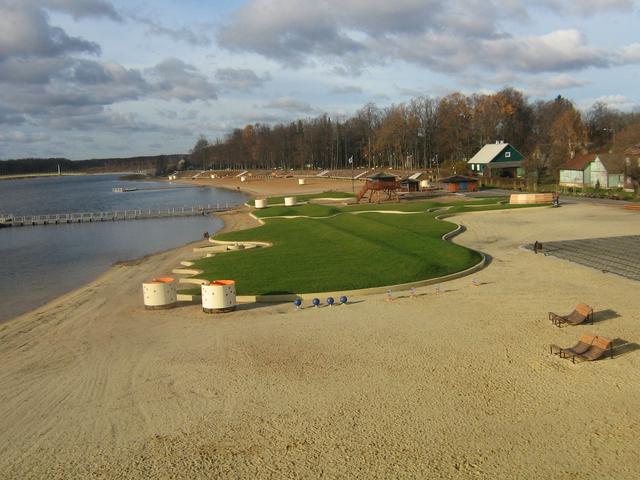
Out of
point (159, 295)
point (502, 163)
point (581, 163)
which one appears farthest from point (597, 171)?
point (159, 295)

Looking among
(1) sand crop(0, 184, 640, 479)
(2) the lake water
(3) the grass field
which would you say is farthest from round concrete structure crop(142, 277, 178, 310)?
(2) the lake water

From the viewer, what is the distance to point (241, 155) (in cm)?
18588

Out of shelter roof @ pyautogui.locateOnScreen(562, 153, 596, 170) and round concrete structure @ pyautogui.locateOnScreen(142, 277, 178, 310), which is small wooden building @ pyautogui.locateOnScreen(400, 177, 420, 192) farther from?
round concrete structure @ pyautogui.locateOnScreen(142, 277, 178, 310)

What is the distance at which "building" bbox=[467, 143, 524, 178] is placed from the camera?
78188 millimetres

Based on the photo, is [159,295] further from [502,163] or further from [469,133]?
[469,133]

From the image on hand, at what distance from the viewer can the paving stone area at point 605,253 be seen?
73.4 ft

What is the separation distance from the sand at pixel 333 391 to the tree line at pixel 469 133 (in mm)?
61361

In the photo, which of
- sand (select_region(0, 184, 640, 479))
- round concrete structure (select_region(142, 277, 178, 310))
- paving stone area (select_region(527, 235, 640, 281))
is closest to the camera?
sand (select_region(0, 184, 640, 479))

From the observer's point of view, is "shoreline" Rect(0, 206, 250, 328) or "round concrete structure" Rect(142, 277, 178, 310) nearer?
"round concrete structure" Rect(142, 277, 178, 310)

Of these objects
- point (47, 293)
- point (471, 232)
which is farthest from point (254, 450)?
point (471, 232)

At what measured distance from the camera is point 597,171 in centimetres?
6034

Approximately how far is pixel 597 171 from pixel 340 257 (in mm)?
45328

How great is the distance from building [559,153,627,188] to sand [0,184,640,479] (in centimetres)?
4340

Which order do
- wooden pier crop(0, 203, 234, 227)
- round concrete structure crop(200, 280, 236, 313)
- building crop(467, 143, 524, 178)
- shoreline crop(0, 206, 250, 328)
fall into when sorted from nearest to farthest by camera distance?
round concrete structure crop(200, 280, 236, 313)
shoreline crop(0, 206, 250, 328)
wooden pier crop(0, 203, 234, 227)
building crop(467, 143, 524, 178)
